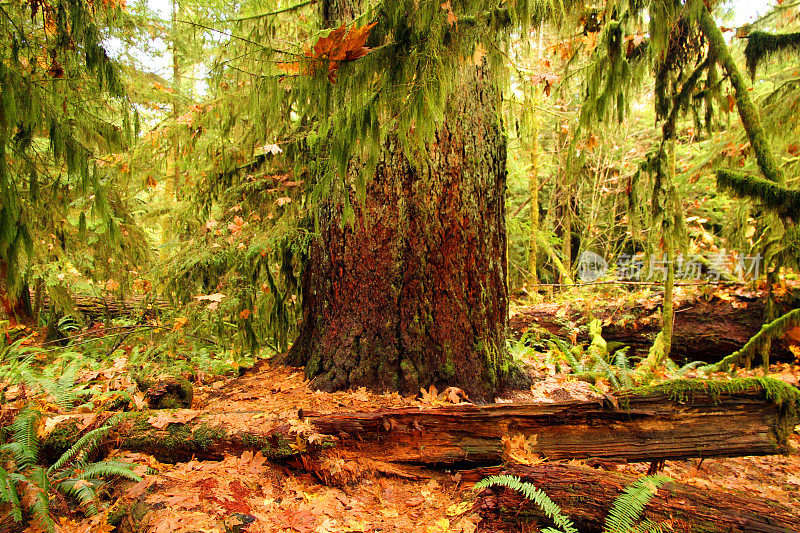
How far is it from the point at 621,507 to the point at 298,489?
179 cm

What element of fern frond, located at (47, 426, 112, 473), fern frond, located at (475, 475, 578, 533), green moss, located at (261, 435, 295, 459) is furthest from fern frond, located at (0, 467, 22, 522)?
fern frond, located at (475, 475, 578, 533)

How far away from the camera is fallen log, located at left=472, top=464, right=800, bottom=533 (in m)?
2.04

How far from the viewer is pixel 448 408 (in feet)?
8.94

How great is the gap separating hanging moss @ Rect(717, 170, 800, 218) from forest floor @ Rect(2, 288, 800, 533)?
2254 millimetres

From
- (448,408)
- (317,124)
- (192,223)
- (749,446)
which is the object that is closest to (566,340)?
(749,446)

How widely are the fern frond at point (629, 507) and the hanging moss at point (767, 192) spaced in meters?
2.96

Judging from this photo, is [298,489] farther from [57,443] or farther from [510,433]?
[57,443]

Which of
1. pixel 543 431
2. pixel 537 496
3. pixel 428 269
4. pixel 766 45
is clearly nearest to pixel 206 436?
pixel 428 269

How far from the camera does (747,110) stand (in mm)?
3854

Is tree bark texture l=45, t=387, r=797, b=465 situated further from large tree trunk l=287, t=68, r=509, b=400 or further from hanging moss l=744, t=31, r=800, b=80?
hanging moss l=744, t=31, r=800, b=80

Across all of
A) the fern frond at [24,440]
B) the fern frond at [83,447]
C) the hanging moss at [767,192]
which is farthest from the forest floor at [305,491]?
the hanging moss at [767,192]

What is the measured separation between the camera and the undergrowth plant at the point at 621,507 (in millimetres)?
1995

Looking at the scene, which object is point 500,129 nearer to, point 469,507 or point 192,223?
point 469,507

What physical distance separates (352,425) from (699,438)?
2211 mm
